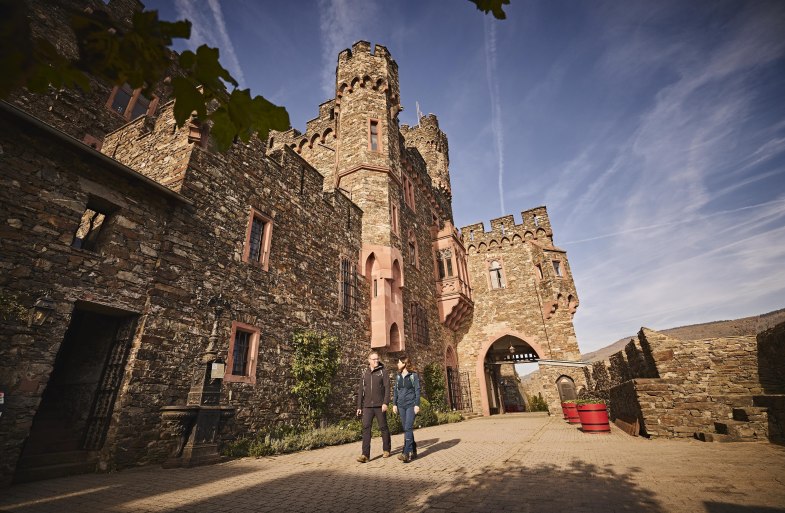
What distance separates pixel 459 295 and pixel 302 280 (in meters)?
11.2

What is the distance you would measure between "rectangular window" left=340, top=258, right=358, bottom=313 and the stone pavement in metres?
5.96

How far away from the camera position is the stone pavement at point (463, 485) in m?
3.30

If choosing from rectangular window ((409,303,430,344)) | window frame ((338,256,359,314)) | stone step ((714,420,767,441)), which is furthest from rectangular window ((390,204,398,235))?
stone step ((714,420,767,441))

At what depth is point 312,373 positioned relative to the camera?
9023mm

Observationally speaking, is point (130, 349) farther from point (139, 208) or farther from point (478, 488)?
point (478, 488)

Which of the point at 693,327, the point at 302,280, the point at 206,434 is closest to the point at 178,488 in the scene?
the point at 206,434

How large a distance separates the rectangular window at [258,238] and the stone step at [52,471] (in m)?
4.47

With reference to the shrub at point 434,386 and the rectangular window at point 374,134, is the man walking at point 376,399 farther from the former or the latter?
the rectangular window at point 374,134

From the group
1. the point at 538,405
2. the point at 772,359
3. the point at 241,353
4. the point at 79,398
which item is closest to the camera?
the point at 79,398

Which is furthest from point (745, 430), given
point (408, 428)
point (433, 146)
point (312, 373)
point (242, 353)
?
point (433, 146)

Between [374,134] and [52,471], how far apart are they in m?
14.2

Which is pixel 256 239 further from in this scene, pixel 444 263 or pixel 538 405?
pixel 538 405

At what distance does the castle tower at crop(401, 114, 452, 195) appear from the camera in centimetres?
2560

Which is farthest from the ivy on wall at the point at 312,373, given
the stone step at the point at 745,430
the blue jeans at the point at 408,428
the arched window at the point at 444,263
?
the arched window at the point at 444,263
